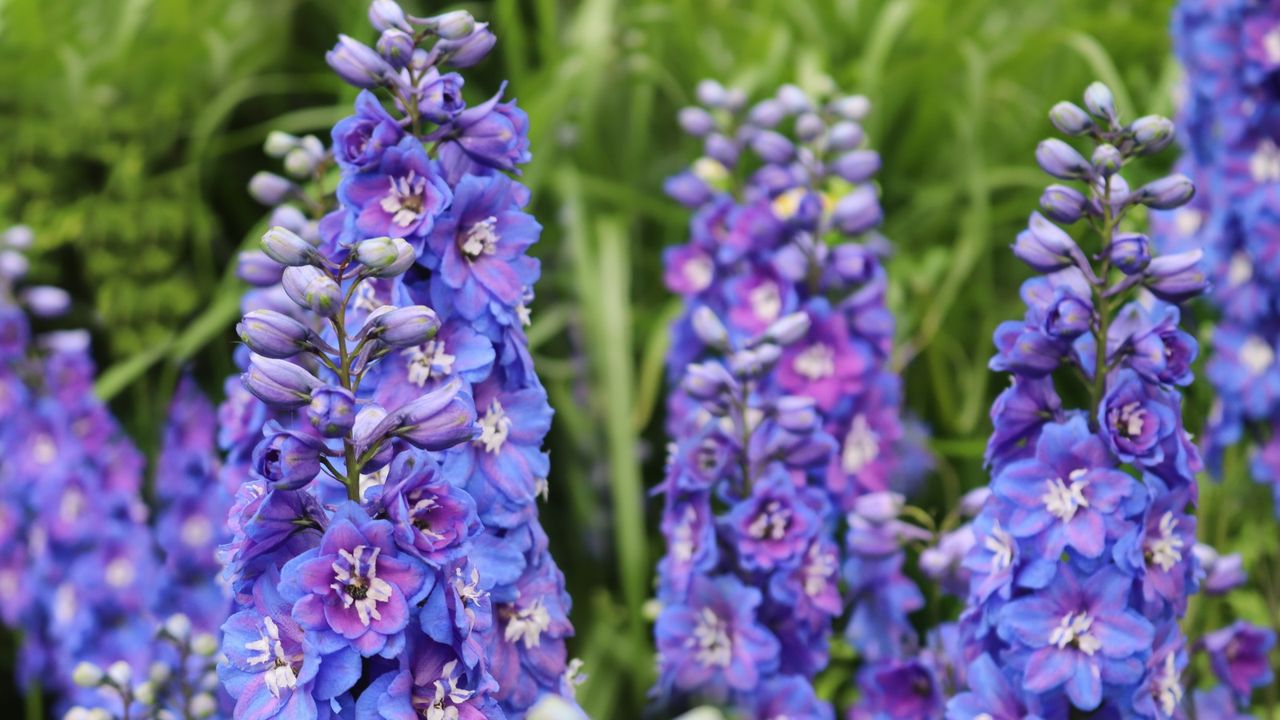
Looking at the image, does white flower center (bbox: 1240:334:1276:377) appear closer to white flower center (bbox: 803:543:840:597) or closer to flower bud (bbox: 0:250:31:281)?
white flower center (bbox: 803:543:840:597)

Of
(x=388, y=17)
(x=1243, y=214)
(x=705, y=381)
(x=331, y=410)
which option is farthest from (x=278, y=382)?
(x=1243, y=214)

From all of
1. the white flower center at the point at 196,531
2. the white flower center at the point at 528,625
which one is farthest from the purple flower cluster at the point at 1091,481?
the white flower center at the point at 196,531

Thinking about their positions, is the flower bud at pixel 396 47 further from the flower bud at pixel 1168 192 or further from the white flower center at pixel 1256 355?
the white flower center at pixel 1256 355

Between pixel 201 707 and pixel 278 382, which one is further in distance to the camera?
pixel 201 707

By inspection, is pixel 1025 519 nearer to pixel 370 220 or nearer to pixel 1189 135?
pixel 370 220

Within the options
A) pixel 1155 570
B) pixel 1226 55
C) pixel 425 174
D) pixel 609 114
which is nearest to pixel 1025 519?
pixel 1155 570

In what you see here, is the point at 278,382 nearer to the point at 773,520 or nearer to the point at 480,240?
the point at 480,240

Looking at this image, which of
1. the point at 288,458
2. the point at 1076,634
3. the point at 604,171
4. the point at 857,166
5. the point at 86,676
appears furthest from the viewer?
the point at 604,171
